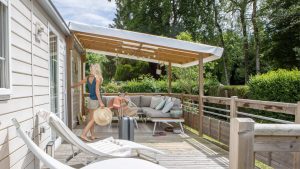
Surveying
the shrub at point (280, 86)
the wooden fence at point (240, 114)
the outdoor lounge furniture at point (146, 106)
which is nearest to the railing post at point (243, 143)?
the wooden fence at point (240, 114)

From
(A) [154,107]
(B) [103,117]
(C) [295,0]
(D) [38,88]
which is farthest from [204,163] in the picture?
(C) [295,0]

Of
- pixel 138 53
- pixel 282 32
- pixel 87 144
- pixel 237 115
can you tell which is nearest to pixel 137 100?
pixel 138 53

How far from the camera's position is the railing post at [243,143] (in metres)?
1.72

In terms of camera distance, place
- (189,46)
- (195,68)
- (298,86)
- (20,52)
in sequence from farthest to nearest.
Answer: (195,68), (298,86), (189,46), (20,52)

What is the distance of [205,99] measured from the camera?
27.9 ft

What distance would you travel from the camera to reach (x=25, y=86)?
4.02 meters

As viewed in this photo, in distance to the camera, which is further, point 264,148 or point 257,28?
point 257,28

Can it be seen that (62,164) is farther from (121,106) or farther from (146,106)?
(146,106)

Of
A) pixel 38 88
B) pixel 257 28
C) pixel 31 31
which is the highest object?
pixel 257 28

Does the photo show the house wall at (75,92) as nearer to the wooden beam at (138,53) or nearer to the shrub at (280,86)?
the wooden beam at (138,53)

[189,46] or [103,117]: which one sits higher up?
[189,46]

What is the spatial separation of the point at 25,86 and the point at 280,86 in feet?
26.4

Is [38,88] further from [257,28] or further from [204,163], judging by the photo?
[257,28]

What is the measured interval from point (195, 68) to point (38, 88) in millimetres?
11090
